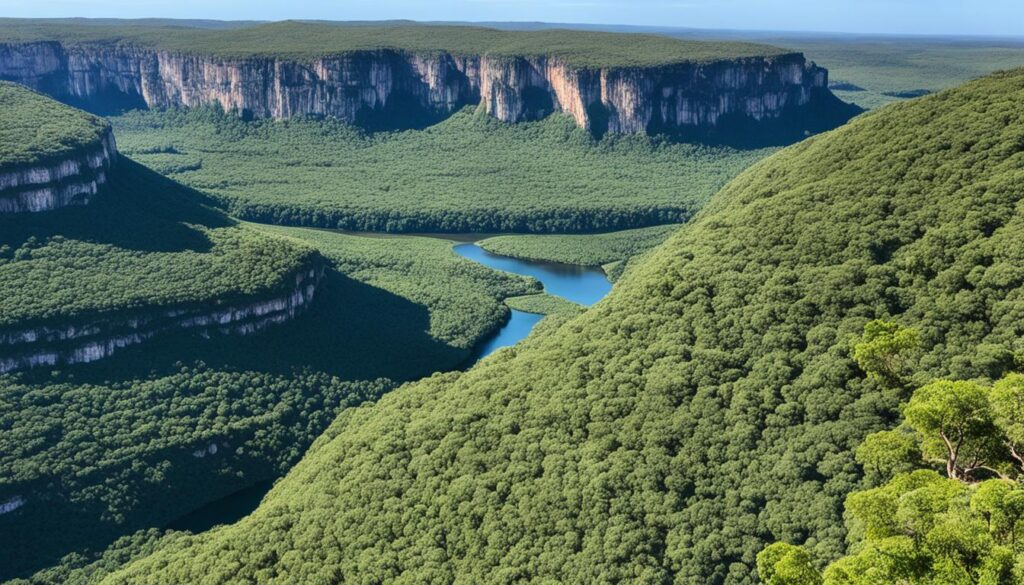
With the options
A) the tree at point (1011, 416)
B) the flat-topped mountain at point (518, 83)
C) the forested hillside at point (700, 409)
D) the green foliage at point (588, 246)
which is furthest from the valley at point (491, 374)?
the flat-topped mountain at point (518, 83)

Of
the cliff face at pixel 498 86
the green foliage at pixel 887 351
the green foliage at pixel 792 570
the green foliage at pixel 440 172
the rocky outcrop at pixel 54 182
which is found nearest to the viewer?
the green foliage at pixel 792 570

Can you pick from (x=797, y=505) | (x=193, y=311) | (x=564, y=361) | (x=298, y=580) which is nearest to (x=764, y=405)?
(x=797, y=505)

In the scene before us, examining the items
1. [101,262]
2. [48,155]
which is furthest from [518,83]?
[101,262]

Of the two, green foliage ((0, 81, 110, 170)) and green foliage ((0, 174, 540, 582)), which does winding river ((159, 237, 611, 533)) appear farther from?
green foliage ((0, 81, 110, 170))

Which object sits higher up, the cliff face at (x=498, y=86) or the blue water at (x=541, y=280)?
the cliff face at (x=498, y=86)

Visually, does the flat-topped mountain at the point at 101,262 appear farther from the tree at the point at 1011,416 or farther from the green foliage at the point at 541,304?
the tree at the point at 1011,416

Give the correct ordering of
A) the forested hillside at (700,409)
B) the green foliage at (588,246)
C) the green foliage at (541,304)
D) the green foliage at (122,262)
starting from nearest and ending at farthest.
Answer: the forested hillside at (700,409) < the green foliage at (122,262) < the green foliage at (541,304) < the green foliage at (588,246)

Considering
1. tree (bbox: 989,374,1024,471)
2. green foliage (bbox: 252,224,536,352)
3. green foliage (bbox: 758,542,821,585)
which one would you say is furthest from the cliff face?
green foliage (bbox: 758,542,821,585)
